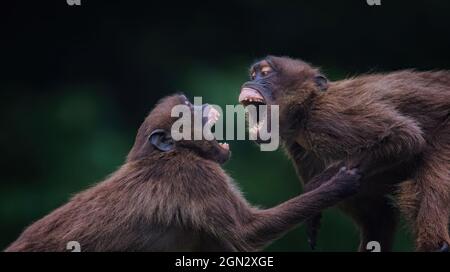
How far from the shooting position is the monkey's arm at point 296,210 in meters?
6.21

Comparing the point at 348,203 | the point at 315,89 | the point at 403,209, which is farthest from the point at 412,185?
the point at 315,89

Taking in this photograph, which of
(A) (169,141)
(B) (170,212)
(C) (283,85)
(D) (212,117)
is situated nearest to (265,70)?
(C) (283,85)

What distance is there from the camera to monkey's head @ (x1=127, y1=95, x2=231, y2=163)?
6582 millimetres

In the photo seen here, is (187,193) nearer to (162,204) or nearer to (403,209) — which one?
(162,204)

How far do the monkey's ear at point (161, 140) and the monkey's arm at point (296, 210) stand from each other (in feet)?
2.65

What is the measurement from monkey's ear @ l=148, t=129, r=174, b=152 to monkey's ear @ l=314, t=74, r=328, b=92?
4.34 feet

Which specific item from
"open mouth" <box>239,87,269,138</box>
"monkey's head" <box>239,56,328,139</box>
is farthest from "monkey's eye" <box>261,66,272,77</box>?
"open mouth" <box>239,87,269,138</box>

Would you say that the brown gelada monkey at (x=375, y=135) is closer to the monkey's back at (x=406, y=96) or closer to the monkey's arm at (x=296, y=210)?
the monkey's back at (x=406, y=96)

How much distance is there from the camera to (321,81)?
713cm

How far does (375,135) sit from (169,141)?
151 centimetres

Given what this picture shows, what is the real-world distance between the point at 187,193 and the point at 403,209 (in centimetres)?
160

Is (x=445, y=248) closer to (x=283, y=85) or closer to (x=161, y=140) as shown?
(x=283, y=85)

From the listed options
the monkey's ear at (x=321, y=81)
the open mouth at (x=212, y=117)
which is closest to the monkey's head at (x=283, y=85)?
the monkey's ear at (x=321, y=81)

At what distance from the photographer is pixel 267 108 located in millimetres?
6914
